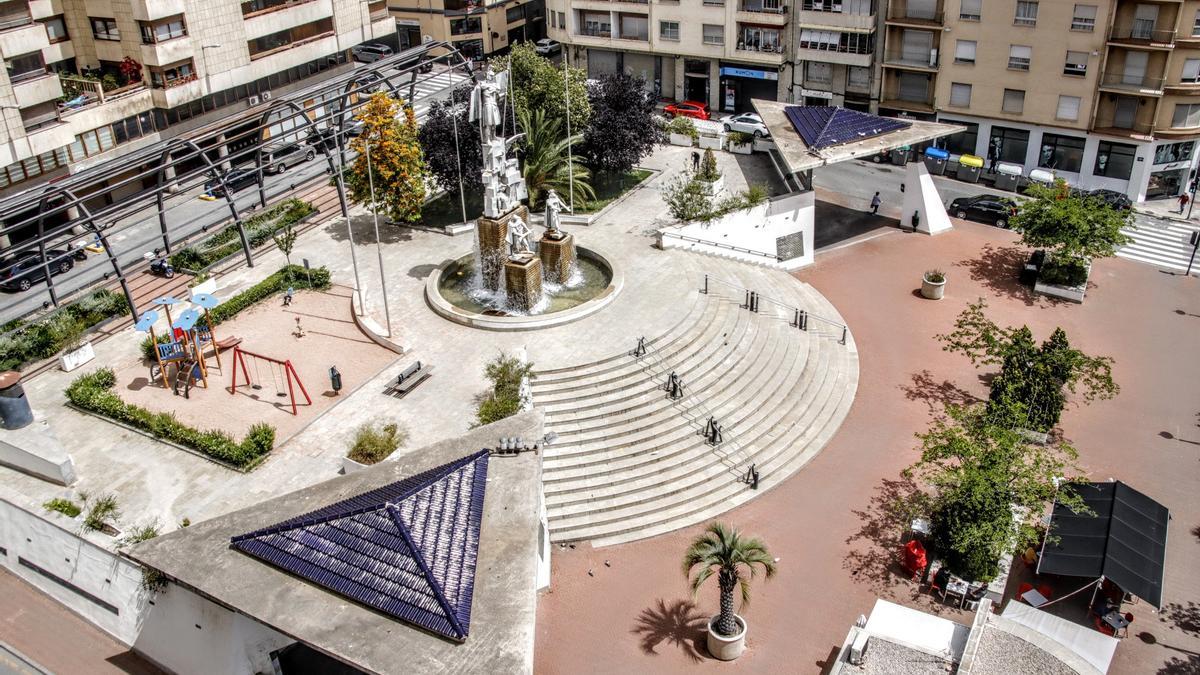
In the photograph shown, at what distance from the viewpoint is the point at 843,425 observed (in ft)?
130

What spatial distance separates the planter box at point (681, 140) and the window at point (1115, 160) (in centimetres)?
2528

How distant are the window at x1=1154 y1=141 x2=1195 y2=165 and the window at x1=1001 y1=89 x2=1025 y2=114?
8285 mm

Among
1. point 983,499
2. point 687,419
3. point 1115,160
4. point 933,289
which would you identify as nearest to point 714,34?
point 1115,160

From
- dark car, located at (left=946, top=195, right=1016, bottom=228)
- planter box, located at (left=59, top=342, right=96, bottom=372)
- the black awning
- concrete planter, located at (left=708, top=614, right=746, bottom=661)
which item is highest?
planter box, located at (left=59, top=342, right=96, bottom=372)

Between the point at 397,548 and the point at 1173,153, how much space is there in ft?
183

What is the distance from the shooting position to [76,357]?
40.5m

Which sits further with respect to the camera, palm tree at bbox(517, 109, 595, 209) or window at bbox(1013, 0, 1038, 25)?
window at bbox(1013, 0, 1038, 25)

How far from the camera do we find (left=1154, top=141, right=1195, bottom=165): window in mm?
60000

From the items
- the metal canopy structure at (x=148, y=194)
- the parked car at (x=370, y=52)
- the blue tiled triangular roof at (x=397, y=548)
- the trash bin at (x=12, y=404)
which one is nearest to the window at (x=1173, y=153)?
the metal canopy structure at (x=148, y=194)

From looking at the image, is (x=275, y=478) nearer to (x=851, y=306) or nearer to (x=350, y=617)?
(x=350, y=617)

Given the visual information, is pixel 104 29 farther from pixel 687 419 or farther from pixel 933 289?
pixel 933 289

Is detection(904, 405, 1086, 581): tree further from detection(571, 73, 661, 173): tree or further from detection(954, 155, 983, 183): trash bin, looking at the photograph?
detection(954, 155, 983, 183): trash bin

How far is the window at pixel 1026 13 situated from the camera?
196 feet

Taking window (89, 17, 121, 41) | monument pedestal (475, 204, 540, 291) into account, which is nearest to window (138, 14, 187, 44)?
window (89, 17, 121, 41)
